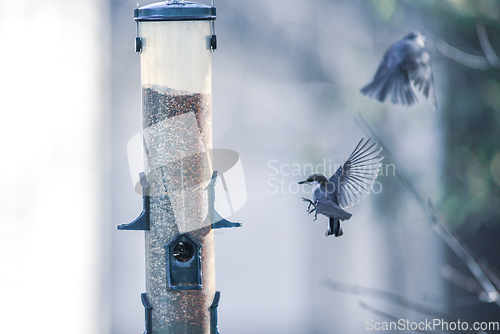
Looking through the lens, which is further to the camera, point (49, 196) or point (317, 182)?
point (49, 196)

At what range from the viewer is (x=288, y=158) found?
3094 mm

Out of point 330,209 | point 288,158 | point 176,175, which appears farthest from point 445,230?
point 288,158

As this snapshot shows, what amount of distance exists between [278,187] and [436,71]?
46.9 inches

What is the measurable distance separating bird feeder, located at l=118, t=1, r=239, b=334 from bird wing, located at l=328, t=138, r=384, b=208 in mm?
322

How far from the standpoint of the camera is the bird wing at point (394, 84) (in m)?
1.60

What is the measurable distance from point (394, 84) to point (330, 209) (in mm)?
491

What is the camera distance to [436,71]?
3.13m

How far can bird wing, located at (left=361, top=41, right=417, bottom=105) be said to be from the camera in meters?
1.60

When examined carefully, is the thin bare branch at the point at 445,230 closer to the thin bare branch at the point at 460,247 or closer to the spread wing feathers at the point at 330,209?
the thin bare branch at the point at 460,247

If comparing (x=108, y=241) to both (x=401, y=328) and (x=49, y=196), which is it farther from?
(x=401, y=328)

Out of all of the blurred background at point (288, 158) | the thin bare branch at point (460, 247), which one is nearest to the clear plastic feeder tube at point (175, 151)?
the thin bare branch at point (460, 247)

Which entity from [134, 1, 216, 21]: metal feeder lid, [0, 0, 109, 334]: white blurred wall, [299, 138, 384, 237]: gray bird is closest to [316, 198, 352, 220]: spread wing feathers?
[299, 138, 384, 237]: gray bird

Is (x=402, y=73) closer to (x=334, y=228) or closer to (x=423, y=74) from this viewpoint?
(x=423, y=74)

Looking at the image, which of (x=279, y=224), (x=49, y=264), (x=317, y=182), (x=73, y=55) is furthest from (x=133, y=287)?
(x=317, y=182)
